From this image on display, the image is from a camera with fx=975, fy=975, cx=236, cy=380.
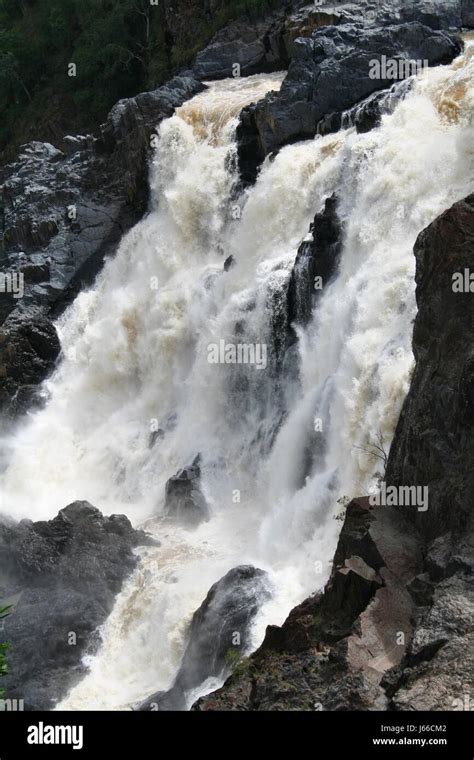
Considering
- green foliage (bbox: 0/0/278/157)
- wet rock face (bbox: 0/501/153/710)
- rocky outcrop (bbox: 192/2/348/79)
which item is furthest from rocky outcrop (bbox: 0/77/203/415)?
wet rock face (bbox: 0/501/153/710)

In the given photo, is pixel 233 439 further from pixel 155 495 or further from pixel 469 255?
pixel 469 255

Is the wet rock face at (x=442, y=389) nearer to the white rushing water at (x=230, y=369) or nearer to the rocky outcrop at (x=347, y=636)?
the rocky outcrop at (x=347, y=636)

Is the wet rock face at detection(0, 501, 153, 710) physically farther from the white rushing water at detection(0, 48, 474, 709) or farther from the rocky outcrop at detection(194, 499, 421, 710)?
the rocky outcrop at detection(194, 499, 421, 710)

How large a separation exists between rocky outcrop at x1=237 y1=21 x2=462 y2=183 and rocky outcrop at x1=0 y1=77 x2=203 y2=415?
4778mm

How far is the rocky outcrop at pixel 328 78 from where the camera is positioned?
2752 centimetres

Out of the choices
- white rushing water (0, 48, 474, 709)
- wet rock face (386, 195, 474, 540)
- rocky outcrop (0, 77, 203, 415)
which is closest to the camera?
wet rock face (386, 195, 474, 540)

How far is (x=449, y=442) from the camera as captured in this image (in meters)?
14.7

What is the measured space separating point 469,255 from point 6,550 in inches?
488

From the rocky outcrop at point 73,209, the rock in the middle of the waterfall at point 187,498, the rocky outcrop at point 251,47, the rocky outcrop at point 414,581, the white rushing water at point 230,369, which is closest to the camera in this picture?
the rocky outcrop at point 414,581

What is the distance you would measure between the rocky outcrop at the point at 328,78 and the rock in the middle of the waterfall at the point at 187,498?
9.52m

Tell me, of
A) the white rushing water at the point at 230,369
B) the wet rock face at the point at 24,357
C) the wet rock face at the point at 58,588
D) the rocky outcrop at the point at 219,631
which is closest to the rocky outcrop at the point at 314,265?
the white rushing water at the point at 230,369

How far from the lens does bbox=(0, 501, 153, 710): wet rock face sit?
734 inches

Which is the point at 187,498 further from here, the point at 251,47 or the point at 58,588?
the point at 251,47
